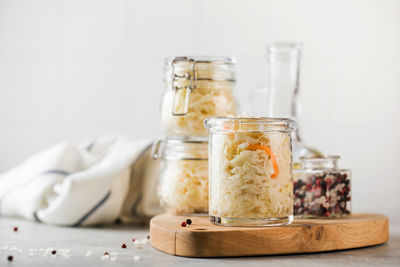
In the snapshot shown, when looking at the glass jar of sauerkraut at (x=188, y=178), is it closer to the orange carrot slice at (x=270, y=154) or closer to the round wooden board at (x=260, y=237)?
the round wooden board at (x=260, y=237)

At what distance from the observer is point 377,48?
1.96 meters

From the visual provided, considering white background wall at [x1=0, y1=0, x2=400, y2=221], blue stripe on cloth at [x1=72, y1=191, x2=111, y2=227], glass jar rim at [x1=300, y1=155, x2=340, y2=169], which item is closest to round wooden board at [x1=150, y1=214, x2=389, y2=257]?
glass jar rim at [x1=300, y1=155, x2=340, y2=169]

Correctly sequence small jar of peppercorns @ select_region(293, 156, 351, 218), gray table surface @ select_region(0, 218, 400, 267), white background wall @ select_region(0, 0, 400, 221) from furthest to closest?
white background wall @ select_region(0, 0, 400, 221) → small jar of peppercorns @ select_region(293, 156, 351, 218) → gray table surface @ select_region(0, 218, 400, 267)

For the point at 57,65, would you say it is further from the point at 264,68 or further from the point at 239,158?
the point at 239,158

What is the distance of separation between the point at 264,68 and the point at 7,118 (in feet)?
3.34

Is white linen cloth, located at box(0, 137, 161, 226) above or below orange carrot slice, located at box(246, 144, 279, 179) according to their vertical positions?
below

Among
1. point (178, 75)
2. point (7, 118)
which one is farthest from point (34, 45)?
point (178, 75)

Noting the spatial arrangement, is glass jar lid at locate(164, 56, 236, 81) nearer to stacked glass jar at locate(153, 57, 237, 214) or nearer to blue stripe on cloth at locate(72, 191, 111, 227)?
stacked glass jar at locate(153, 57, 237, 214)

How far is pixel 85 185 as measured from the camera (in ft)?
4.73

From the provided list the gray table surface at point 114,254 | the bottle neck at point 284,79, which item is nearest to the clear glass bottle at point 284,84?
the bottle neck at point 284,79

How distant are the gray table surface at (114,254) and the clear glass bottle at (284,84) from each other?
1.12ft

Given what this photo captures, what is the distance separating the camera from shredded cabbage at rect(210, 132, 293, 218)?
1018 millimetres

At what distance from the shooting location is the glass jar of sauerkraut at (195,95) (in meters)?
1.23

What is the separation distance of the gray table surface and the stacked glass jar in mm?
128
